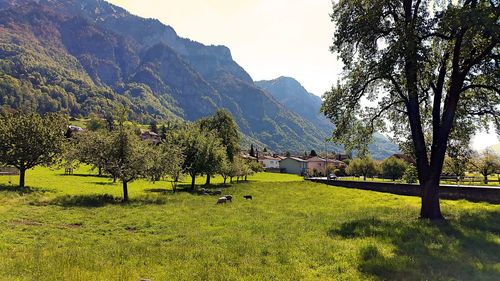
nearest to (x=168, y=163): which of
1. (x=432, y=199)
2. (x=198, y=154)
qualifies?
(x=198, y=154)

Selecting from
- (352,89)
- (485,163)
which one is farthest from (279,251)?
(485,163)

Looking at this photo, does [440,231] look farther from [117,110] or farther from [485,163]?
[485,163]

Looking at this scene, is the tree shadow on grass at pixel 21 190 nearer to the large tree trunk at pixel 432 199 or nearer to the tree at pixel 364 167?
the large tree trunk at pixel 432 199

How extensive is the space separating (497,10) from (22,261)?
88.3 ft

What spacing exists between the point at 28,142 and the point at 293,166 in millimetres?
150971

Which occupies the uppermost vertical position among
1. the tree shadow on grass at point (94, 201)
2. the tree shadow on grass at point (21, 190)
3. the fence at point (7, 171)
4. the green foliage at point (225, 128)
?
the green foliage at point (225, 128)

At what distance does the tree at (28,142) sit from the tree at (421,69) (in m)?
37.7

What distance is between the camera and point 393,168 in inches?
4601

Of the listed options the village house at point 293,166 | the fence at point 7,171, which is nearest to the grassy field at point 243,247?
the fence at point 7,171

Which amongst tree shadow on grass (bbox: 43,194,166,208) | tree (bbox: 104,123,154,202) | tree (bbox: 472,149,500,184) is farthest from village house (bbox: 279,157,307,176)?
tree shadow on grass (bbox: 43,194,166,208)

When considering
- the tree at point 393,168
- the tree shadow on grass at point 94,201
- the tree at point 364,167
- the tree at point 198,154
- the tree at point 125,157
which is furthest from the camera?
the tree at point 364,167

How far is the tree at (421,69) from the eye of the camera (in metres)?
22.7

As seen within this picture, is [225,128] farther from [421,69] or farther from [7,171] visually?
[421,69]

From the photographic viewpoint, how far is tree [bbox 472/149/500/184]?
91000 mm
